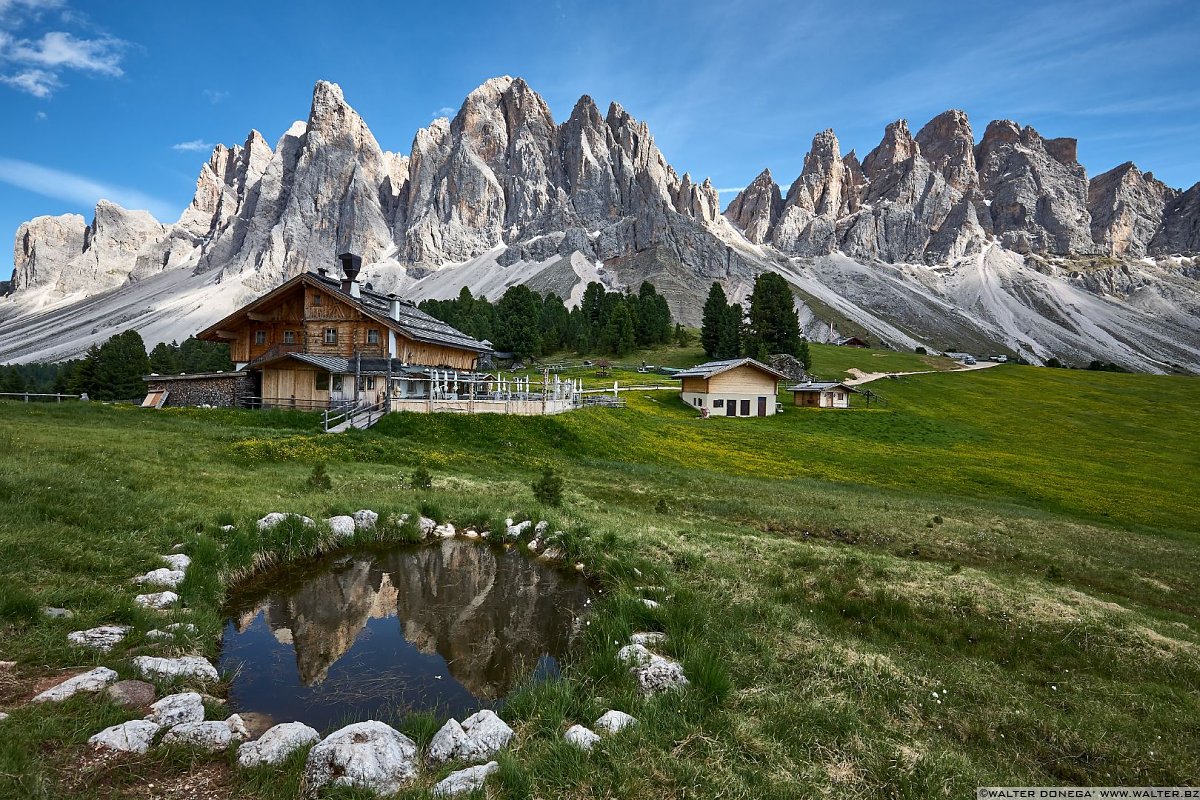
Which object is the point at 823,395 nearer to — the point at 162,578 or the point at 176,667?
the point at 162,578

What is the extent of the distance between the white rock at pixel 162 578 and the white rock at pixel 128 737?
14.8 feet

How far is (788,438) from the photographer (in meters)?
40.7

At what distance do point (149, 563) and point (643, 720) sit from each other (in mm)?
9459

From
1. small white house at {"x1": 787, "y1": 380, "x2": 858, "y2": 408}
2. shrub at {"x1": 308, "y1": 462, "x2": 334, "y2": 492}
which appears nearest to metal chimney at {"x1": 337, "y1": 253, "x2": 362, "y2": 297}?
shrub at {"x1": 308, "y1": 462, "x2": 334, "y2": 492}

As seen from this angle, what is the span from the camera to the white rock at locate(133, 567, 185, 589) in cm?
905

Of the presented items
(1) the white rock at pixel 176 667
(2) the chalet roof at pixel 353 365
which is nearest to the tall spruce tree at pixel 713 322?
(2) the chalet roof at pixel 353 365

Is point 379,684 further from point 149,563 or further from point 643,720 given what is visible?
point 149,563

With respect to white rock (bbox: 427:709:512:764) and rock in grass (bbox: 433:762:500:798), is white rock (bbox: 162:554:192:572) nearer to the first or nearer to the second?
white rock (bbox: 427:709:512:764)

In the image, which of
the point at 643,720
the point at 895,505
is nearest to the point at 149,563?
the point at 643,720

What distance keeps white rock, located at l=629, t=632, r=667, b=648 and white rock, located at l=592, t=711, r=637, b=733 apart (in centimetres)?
211

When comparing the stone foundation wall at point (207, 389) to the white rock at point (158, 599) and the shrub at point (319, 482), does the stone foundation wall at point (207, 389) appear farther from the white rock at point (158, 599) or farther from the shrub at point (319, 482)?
the white rock at point (158, 599)

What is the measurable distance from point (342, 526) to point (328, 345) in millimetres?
30916

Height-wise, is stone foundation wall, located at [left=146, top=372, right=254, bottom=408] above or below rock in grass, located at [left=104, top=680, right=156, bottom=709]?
above

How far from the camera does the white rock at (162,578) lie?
9.05 m
